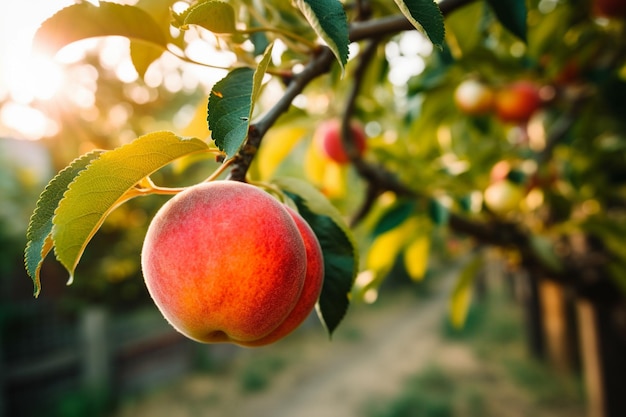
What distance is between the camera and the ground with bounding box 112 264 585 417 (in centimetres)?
400

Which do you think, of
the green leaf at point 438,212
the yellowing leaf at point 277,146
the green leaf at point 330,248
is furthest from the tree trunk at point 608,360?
the green leaf at point 330,248

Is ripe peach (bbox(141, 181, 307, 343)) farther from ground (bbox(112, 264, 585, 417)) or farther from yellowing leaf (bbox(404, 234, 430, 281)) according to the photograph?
ground (bbox(112, 264, 585, 417))

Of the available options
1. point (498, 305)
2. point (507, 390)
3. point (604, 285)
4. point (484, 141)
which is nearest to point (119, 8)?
point (484, 141)

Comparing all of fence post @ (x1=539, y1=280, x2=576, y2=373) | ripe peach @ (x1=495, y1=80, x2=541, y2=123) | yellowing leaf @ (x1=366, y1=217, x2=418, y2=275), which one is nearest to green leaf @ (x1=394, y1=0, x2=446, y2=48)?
yellowing leaf @ (x1=366, y1=217, x2=418, y2=275)

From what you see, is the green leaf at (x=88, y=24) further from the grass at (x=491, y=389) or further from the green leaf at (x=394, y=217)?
the grass at (x=491, y=389)

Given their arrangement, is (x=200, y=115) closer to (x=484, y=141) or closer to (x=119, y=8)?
(x=119, y=8)

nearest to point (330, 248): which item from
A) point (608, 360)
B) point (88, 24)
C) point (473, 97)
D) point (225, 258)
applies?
point (225, 258)

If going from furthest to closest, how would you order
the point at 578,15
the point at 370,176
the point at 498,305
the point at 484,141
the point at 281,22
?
the point at 498,305 → the point at 484,141 → the point at 578,15 → the point at 370,176 → the point at 281,22

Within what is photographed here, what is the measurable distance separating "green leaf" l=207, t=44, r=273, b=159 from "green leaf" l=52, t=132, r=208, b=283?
0.15 feet

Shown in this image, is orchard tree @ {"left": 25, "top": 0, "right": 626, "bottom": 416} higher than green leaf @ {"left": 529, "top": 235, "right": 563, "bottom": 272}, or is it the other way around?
orchard tree @ {"left": 25, "top": 0, "right": 626, "bottom": 416}

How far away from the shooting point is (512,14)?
722 millimetres

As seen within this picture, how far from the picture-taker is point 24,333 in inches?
171

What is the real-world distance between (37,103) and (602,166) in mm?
3598

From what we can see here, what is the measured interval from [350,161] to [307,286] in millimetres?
604
